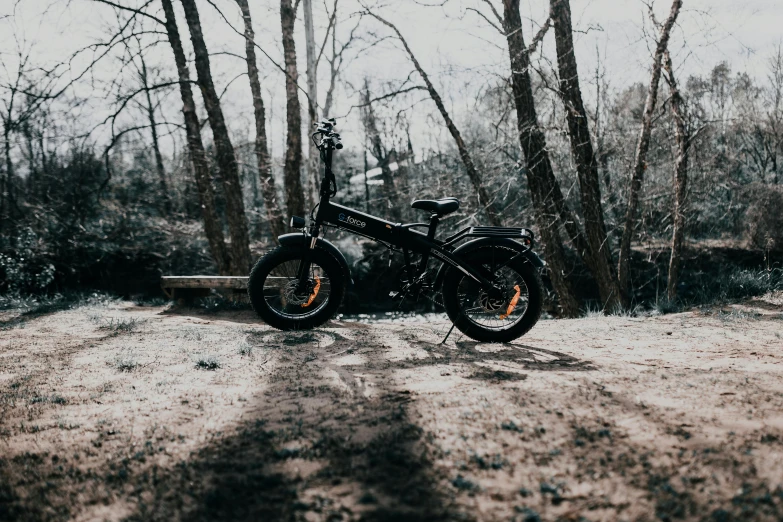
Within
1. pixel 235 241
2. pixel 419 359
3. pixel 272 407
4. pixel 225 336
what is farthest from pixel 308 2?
pixel 272 407

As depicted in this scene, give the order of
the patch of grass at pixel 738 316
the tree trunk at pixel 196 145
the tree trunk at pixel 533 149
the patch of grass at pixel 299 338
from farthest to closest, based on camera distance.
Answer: the tree trunk at pixel 196 145 → the tree trunk at pixel 533 149 → the patch of grass at pixel 738 316 → the patch of grass at pixel 299 338

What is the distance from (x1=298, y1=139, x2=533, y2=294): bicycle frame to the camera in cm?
471

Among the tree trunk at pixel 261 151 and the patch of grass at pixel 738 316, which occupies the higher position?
the tree trunk at pixel 261 151

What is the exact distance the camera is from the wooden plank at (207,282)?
8734 millimetres

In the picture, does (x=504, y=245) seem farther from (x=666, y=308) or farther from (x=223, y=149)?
(x=223, y=149)

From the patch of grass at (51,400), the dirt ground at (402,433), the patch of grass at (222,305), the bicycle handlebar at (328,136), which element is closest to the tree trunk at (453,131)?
the patch of grass at (222,305)

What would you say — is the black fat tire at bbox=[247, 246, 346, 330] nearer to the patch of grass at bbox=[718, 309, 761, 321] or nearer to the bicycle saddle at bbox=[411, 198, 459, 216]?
the bicycle saddle at bbox=[411, 198, 459, 216]

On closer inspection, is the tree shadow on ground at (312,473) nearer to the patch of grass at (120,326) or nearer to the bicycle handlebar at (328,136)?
the bicycle handlebar at (328,136)

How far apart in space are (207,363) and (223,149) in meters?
7.75

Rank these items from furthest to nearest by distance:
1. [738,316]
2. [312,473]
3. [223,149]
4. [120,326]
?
[223,149] → [120,326] → [738,316] → [312,473]

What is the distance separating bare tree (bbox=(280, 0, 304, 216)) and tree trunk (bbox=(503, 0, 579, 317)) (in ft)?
13.2

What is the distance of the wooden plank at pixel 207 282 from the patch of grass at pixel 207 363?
14.9ft

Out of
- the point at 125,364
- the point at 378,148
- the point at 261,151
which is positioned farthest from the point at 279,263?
the point at 378,148

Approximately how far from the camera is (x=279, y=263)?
518cm
